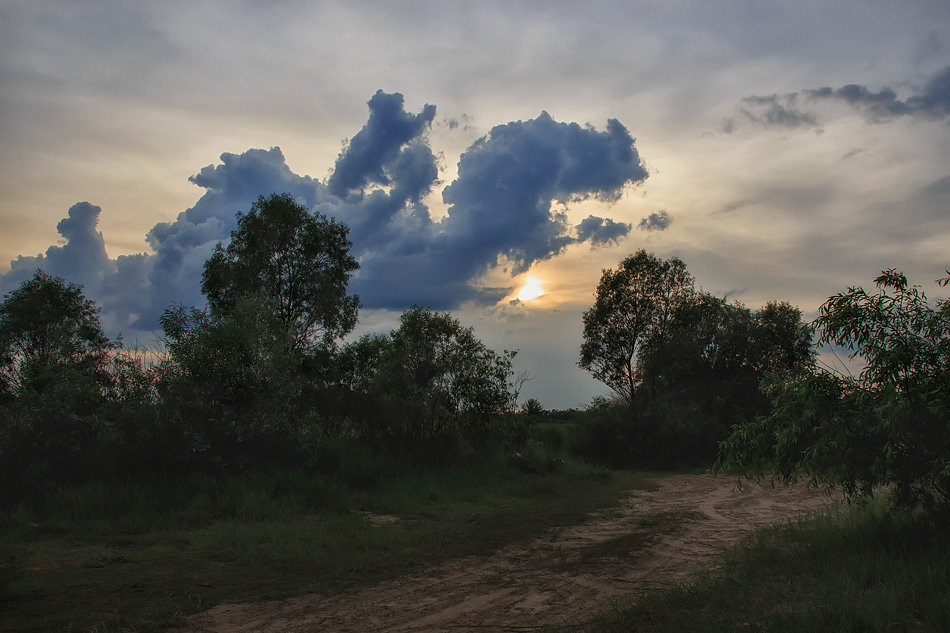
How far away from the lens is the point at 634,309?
35.3m

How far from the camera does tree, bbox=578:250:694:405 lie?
35.1 m

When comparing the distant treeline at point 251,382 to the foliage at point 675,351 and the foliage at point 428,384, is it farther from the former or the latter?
the foliage at point 675,351

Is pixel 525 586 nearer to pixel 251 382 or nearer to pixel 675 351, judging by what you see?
pixel 251 382

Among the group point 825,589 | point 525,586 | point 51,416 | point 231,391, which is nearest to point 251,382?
point 231,391

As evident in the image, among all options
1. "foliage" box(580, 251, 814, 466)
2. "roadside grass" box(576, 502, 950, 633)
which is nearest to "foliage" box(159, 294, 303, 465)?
"roadside grass" box(576, 502, 950, 633)

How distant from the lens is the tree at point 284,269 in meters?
23.9

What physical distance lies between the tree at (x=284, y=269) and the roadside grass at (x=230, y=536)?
10.2m

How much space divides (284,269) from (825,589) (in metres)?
22.3

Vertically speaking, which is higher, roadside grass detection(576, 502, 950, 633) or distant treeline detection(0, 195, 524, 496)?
distant treeline detection(0, 195, 524, 496)

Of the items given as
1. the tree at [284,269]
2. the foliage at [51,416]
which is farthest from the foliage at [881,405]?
the tree at [284,269]

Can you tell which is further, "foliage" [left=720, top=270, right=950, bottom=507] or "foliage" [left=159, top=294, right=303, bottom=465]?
"foliage" [left=159, top=294, right=303, bottom=465]

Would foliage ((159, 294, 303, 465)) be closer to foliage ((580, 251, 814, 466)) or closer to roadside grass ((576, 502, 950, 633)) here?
roadside grass ((576, 502, 950, 633))

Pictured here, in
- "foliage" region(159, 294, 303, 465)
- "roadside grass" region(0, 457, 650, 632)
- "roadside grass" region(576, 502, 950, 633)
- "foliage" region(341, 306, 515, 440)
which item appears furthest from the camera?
"foliage" region(341, 306, 515, 440)

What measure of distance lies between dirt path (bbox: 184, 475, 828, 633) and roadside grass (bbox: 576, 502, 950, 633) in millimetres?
753
